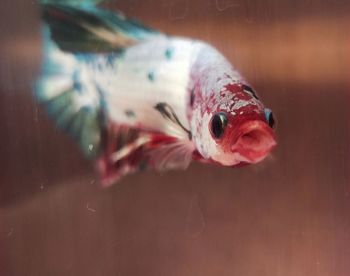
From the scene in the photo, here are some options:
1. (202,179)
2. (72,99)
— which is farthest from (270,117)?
(72,99)

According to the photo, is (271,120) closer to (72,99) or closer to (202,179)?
(202,179)

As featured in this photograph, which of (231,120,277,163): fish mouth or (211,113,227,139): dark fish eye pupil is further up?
(211,113,227,139): dark fish eye pupil

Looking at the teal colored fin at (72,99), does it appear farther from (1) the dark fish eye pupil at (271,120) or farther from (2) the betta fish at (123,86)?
(1) the dark fish eye pupil at (271,120)

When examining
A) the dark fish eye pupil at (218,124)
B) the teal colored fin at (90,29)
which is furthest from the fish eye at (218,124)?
the teal colored fin at (90,29)

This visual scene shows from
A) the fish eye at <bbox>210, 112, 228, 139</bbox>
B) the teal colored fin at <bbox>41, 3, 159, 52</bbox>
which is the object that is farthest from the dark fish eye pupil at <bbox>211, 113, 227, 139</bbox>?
the teal colored fin at <bbox>41, 3, 159, 52</bbox>

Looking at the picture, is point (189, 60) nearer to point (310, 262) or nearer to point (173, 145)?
point (173, 145)

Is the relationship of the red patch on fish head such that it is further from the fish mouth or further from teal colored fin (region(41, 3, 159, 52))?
teal colored fin (region(41, 3, 159, 52))
